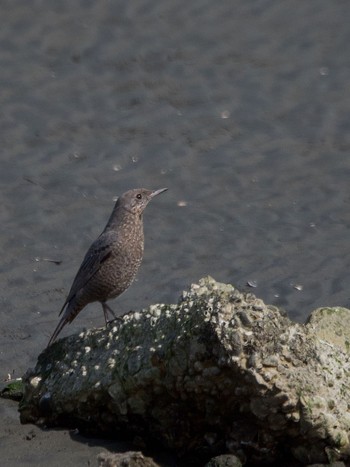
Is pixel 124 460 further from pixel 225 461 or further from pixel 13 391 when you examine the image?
pixel 13 391

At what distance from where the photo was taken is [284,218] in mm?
11195

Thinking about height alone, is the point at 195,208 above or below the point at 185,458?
below

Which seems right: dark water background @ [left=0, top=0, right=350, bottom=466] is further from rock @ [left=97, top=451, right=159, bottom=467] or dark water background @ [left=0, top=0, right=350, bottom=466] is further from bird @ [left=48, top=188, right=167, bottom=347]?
rock @ [left=97, top=451, right=159, bottom=467]

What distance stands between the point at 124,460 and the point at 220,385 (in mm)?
687

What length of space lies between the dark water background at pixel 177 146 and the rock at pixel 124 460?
2.41 metres

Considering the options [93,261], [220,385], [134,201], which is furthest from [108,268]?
[220,385]

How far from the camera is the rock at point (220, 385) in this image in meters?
6.36

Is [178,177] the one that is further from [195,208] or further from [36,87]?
[36,87]

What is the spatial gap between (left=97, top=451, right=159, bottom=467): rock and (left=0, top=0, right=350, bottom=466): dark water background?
241cm

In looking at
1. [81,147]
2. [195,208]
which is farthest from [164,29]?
[195,208]

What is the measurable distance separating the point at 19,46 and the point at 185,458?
7.82 m

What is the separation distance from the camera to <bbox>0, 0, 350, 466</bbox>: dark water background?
33.3ft

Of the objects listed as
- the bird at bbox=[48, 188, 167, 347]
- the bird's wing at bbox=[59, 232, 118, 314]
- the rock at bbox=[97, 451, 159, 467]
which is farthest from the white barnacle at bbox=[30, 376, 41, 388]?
the rock at bbox=[97, 451, 159, 467]

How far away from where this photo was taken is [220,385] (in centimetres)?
643
